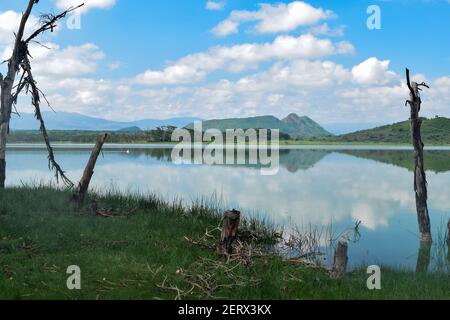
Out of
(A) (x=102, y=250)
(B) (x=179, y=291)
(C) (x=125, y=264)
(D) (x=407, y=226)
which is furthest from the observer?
(D) (x=407, y=226)

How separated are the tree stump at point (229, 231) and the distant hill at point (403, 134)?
157846 millimetres

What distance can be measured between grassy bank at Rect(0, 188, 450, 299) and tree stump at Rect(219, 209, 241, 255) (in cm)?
36

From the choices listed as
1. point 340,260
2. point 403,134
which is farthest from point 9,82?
point 403,134

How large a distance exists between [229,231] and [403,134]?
567 ft

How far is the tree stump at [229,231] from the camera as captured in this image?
10.5m

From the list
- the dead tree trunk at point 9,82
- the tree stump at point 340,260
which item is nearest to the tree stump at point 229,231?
the tree stump at point 340,260

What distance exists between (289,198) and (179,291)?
21.5m

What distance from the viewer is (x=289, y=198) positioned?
94.9ft

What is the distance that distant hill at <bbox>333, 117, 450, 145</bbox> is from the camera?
159 meters

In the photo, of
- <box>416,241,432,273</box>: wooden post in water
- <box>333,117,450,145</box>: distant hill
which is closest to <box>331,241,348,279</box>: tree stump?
<box>416,241,432,273</box>: wooden post in water

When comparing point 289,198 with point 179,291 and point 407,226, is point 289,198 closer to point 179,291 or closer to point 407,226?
point 407,226

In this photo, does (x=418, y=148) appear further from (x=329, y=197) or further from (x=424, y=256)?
(x=329, y=197)
